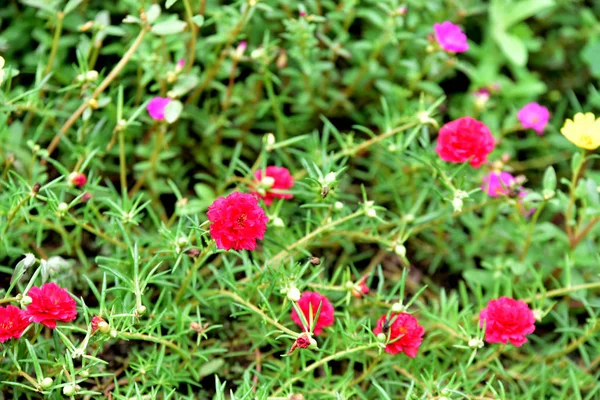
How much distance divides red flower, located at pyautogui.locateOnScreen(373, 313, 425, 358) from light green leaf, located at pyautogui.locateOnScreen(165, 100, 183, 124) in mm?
844

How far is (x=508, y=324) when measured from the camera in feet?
5.68

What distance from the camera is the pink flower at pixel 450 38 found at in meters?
2.28

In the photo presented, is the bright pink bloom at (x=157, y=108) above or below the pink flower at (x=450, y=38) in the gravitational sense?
below

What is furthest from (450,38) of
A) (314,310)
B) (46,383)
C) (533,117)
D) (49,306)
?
(46,383)

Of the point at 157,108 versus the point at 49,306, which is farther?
the point at 157,108

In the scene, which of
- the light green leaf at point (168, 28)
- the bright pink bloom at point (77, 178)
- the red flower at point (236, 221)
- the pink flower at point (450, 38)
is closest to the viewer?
the red flower at point (236, 221)

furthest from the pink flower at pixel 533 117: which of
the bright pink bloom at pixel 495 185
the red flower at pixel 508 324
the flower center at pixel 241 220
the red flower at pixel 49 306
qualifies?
the red flower at pixel 49 306

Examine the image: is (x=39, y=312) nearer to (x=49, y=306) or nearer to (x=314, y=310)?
(x=49, y=306)

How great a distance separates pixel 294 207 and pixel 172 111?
525mm

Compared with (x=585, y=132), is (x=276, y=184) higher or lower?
lower

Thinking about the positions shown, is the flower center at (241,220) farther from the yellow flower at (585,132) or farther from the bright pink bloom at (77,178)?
the yellow flower at (585,132)

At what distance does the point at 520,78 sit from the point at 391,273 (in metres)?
1.01

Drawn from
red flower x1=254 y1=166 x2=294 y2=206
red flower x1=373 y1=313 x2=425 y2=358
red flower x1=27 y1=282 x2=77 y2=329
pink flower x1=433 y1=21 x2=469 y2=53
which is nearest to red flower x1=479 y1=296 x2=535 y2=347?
red flower x1=373 y1=313 x2=425 y2=358

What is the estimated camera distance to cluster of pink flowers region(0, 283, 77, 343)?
1557 mm
